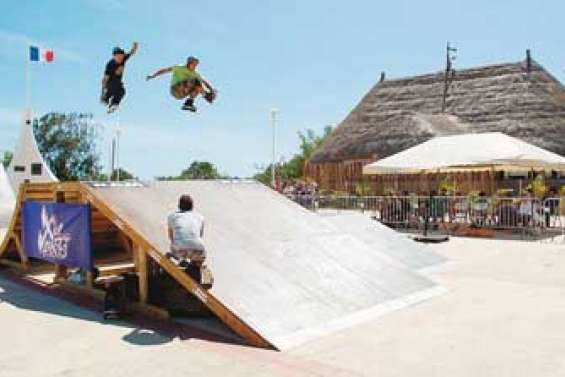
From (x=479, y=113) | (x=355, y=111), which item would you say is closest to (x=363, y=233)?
(x=479, y=113)

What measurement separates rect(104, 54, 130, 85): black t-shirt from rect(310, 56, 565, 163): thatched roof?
2702 centimetres

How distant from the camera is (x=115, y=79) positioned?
8914 millimetres

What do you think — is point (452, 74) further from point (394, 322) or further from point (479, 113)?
point (394, 322)

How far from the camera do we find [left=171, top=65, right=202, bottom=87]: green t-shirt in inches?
353

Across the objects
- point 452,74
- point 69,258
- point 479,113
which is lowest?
point 69,258

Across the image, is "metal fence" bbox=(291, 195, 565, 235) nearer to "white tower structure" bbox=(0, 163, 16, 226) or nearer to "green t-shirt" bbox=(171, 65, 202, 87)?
"green t-shirt" bbox=(171, 65, 202, 87)

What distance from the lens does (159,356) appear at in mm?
4902

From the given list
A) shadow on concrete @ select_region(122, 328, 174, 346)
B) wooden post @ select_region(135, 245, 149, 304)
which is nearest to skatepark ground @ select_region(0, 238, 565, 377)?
shadow on concrete @ select_region(122, 328, 174, 346)

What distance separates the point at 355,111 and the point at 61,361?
40.1 metres

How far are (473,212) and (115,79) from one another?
1140cm

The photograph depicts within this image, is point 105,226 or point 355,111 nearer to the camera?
point 105,226

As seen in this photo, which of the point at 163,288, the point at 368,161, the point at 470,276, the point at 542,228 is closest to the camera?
the point at 163,288

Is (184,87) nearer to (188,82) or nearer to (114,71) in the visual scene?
(188,82)

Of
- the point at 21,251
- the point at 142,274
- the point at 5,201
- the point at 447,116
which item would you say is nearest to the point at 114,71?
the point at 21,251
